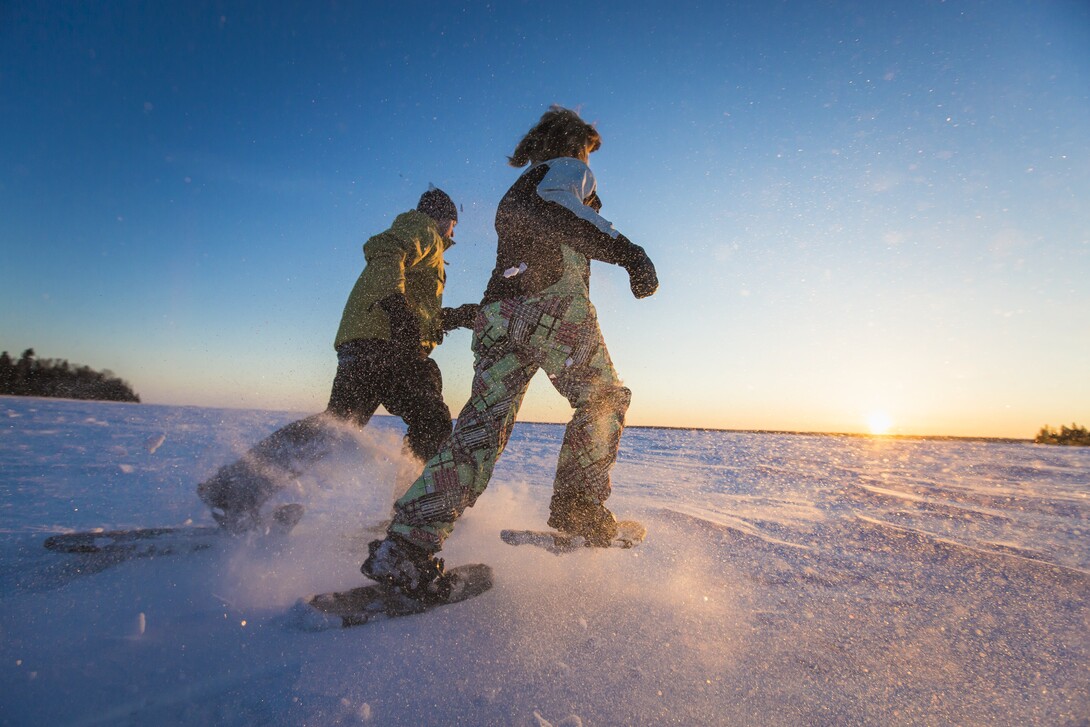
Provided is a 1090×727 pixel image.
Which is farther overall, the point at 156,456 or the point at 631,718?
the point at 156,456

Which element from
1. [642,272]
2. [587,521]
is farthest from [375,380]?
[642,272]

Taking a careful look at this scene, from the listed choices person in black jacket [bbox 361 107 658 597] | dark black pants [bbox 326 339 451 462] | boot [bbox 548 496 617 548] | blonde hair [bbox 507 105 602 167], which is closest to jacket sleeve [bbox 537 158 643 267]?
person in black jacket [bbox 361 107 658 597]

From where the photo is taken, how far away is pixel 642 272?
1714 mm

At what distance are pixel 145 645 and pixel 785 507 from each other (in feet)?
11.7

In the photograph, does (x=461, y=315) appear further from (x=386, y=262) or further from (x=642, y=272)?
(x=642, y=272)

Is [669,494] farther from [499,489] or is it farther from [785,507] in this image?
[499,489]

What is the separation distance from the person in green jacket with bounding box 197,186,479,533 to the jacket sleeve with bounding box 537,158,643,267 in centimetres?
100

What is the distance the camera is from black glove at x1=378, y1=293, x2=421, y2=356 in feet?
7.58

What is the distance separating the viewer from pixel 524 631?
4.05ft

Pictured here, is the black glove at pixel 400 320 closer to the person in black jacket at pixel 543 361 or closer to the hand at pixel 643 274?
the person in black jacket at pixel 543 361

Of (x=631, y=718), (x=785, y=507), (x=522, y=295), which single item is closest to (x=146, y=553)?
(x=522, y=295)

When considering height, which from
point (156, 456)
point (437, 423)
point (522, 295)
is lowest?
point (156, 456)

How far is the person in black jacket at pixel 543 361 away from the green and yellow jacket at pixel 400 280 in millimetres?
829

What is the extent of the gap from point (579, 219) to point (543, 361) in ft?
1.80
